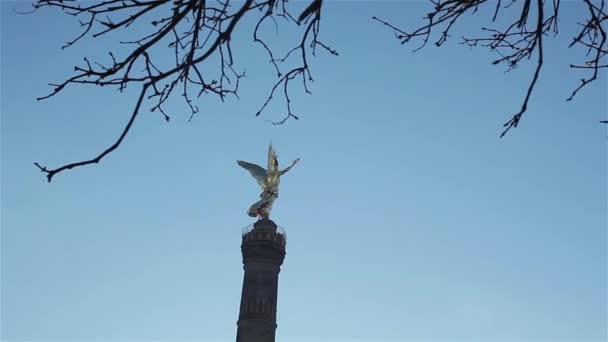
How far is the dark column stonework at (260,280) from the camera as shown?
32250 millimetres

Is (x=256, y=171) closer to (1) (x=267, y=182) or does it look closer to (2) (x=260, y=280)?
(1) (x=267, y=182)

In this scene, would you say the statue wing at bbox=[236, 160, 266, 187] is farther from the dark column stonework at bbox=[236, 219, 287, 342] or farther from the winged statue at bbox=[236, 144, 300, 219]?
the dark column stonework at bbox=[236, 219, 287, 342]

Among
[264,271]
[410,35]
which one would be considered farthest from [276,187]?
[410,35]

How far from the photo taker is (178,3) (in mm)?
3871

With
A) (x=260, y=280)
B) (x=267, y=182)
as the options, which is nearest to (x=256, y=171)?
(x=267, y=182)

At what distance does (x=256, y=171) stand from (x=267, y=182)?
1252 mm

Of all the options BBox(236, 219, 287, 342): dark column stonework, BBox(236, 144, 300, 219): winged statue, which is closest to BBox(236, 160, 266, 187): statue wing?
BBox(236, 144, 300, 219): winged statue

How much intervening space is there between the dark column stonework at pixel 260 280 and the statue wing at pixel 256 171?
2.62 m

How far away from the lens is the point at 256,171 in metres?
37.8

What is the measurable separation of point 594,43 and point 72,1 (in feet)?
12.7

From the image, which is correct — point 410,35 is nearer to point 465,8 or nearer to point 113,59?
point 465,8

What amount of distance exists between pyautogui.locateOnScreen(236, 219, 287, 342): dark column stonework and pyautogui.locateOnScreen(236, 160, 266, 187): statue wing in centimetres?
262

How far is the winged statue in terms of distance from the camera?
120 feet

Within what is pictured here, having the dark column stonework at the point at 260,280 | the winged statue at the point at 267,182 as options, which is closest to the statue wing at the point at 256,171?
the winged statue at the point at 267,182
